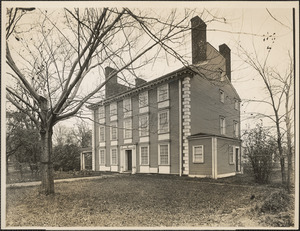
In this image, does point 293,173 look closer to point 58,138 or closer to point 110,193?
point 110,193

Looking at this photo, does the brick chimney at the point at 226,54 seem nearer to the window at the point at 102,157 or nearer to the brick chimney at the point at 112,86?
the brick chimney at the point at 112,86

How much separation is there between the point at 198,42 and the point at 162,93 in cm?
167

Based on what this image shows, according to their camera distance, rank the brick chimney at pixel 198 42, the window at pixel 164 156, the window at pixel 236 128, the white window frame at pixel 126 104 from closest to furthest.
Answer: the brick chimney at pixel 198 42 < the window at pixel 236 128 < the white window frame at pixel 126 104 < the window at pixel 164 156

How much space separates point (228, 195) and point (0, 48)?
5.52 metres

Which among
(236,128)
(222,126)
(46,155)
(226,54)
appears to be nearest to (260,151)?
(236,128)

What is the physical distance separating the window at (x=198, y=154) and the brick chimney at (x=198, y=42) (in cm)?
262

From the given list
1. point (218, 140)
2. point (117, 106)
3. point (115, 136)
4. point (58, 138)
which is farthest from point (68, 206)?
point (218, 140)

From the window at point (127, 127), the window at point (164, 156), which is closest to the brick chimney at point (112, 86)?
the window at point (127, 127)

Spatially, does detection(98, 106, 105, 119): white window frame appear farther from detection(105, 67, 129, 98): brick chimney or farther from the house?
detection(105, 67, 129, 98): brick chimney

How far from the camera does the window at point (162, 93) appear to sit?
15.0 ft

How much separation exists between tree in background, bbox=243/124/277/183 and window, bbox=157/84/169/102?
7.11ft

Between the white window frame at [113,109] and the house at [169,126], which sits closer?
the house at [169,126]

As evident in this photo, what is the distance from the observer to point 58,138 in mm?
4508

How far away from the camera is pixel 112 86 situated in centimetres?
468
